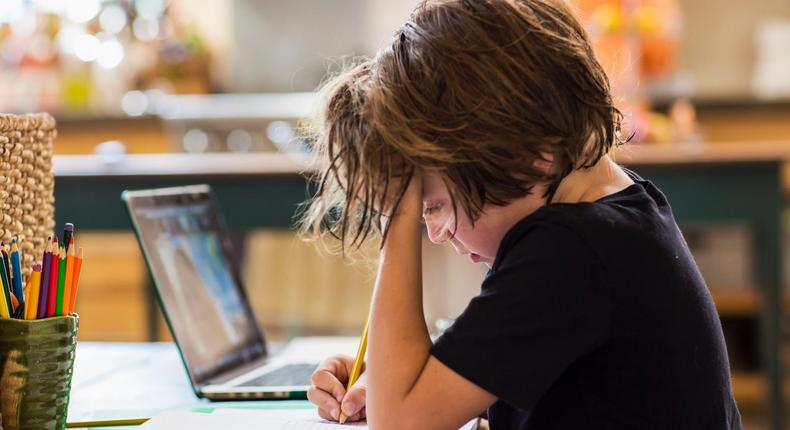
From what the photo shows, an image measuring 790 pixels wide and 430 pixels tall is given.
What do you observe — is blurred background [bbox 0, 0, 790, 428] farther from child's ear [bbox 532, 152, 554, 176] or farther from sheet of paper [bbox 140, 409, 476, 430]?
child's ear [bbox 532, 152, 554, 176]

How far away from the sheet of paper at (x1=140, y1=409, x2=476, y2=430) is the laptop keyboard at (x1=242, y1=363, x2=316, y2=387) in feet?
0.51

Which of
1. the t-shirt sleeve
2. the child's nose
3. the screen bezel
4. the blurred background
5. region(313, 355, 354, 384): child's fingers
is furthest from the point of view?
the blurred background

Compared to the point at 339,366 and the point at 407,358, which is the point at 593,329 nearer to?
the point at 407,358

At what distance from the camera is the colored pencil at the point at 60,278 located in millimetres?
769

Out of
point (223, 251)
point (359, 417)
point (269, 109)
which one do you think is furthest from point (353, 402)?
point (269, 109)

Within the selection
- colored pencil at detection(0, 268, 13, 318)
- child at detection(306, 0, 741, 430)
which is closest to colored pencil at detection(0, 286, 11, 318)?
colored pencil at detection(0, 268, 13, 318)

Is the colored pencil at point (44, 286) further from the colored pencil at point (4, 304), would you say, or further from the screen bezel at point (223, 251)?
the screen bezel at point (223, 251)

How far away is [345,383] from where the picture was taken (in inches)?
38.0

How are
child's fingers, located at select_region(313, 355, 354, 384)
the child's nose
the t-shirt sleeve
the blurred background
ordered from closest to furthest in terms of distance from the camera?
the t-shirt sleeve < the child's nose < child's fingers, located at select_region(313, 355, 354, 384) < the blurred background

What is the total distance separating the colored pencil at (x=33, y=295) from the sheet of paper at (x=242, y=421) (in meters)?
0.14

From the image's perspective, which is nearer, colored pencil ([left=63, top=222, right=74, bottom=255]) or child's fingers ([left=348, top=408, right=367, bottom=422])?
colored pencil ([left=63, top=222, right=74, bottom=255])

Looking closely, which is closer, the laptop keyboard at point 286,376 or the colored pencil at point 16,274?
the colored pencil at point 16,274

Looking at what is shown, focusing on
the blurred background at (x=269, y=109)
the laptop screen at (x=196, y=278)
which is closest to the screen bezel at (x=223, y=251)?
the laptop screen at (x=196, y=278)

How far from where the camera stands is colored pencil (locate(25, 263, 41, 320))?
0.76 meters
